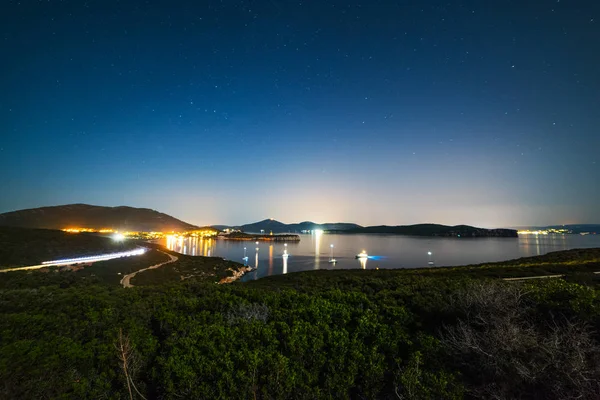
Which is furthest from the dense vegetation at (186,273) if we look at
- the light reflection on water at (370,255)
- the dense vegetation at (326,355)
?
the dense vegetation at (326,355)

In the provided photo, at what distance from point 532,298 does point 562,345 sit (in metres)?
2.36

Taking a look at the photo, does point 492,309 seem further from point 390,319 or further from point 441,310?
point 390,319

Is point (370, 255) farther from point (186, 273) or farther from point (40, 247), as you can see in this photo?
point (40, 247)

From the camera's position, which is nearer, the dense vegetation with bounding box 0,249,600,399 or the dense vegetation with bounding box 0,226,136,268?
the dense vegetation with bounding box 0,249,600,399

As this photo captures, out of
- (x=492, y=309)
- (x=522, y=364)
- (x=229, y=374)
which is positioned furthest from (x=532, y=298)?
(x=229, y=374)

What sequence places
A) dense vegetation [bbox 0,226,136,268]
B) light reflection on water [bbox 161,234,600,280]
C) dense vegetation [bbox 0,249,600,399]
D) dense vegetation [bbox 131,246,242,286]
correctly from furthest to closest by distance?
light reflection on water [bbox 161,234,600,280] → dense vegetation [bbox 0,226,136,268] → dense vegetation [bbox 131,246,242,286] → dense vegetation [bbox 0,249,600,399]

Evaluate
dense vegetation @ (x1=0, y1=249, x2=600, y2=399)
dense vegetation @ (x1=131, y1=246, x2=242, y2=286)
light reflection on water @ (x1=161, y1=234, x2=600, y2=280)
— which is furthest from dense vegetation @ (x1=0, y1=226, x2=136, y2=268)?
dense vegetation @ (x1=0, y1=249, x2=600, y2=399)

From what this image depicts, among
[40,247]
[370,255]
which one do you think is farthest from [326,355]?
[370,255]

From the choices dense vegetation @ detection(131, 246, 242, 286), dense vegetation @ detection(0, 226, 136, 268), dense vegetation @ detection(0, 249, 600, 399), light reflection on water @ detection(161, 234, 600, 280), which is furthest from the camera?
light reflection on water @ detection(161, 234, 600, 280)

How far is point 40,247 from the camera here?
167 feet

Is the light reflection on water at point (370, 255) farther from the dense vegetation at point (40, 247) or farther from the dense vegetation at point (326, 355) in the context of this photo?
the dense vegetation at point (326, 355)

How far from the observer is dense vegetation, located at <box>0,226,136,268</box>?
4349cm

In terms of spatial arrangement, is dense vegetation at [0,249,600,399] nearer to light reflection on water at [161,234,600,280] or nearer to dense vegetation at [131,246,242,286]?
dense vegetation at [131,246,242,286]

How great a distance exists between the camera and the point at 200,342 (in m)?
5.88
